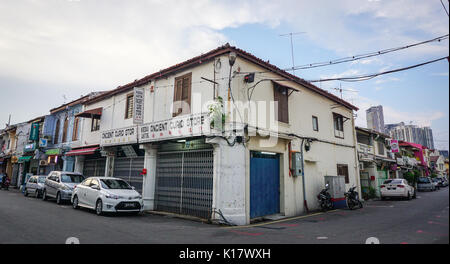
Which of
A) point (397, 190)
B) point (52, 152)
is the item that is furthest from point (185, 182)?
point (52, 152)

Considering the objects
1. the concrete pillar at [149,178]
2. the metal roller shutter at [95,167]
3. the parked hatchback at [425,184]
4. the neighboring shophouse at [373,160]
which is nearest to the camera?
the concrete pillar at [149,178]

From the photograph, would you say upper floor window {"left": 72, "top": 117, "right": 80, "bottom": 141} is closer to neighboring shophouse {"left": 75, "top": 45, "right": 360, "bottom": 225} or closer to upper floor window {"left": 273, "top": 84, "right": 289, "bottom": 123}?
neighboring shophouse {"left": 75, "top": 45, "right": 360, "bottom": 225}

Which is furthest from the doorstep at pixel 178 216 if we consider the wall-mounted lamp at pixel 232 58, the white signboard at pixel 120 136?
the wall-mounted lamp at pixel 232 58

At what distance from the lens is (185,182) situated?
472 inches

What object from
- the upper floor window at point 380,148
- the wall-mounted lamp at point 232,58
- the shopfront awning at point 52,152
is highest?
the wall-mounted lamp at point 232,58

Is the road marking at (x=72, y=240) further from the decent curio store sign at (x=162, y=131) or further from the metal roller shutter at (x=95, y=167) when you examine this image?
the metal roller shutter at (x=95, y=167)

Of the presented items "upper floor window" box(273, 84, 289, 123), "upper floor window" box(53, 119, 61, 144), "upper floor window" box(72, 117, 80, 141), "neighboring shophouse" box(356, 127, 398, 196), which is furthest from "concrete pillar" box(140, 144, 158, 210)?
"neighboring shophouse" box(356, 127, 398, 196)

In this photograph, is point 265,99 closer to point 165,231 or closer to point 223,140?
point 223,140

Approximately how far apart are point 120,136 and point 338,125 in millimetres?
14157

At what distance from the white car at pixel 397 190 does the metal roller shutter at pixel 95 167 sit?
20.9 m

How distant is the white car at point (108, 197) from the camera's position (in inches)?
435

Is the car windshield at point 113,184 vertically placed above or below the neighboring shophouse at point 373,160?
below

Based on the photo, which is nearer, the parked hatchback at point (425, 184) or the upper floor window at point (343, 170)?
the upper floor window at point (343, 170)

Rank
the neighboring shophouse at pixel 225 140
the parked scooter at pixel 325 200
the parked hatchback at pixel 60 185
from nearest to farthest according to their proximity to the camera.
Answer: the neighboring shophouse at pixel 225 140, the parked scooter at pixel 325 200, the parked hatchback at pixel 60 185
